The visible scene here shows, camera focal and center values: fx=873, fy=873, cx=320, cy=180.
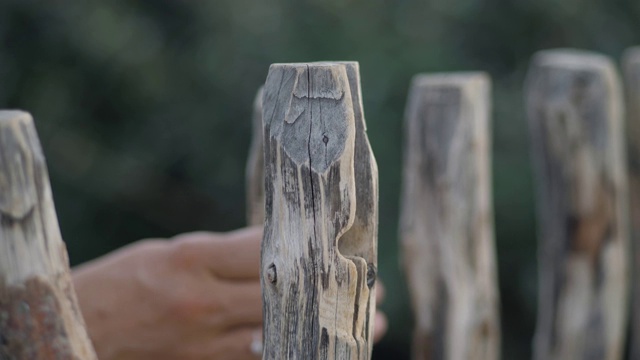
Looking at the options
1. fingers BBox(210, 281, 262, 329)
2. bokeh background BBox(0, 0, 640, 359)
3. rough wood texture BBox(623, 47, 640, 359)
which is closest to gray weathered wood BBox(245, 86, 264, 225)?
fingers BBox(210, 281, 262, 329)

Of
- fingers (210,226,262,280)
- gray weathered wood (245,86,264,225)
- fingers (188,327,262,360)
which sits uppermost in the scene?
gray weathered wood (245,86,264,225)

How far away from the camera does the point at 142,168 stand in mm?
5523

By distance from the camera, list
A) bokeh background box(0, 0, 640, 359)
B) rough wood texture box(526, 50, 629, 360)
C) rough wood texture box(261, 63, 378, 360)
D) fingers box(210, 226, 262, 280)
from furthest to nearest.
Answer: bokeh background box(0, 0, 640, 359)
rough wood texture box(526, 50, 629, 360)
fingers box(210, 226, 262, 280)
rough wood texture box(261, 63, 378, 360)

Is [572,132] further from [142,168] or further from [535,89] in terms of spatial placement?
[142,168]

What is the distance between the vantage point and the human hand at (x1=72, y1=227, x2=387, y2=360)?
7.89 feet

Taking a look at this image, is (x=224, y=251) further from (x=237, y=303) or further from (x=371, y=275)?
(x=371, y=275)

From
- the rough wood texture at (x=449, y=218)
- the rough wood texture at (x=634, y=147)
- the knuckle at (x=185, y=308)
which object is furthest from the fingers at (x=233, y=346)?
the rough wood texture at (x=634, y=147)

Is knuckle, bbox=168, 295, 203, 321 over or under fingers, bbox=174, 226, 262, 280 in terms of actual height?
under

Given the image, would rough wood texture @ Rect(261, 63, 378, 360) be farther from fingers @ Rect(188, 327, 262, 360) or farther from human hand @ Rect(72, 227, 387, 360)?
fingers @ Rect(188, 327, 262, 360)

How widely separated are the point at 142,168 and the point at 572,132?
317 centimetres

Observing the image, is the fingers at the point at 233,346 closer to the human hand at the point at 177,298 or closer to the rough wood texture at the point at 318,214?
the human hand at the point at 177,298

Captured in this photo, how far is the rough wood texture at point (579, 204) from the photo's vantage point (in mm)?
3070

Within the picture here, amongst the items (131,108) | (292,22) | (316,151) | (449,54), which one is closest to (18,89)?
(131,108)

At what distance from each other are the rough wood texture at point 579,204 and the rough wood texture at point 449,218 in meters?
0.31
